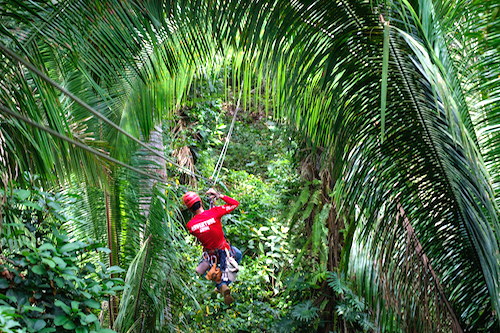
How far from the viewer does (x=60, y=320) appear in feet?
10.3

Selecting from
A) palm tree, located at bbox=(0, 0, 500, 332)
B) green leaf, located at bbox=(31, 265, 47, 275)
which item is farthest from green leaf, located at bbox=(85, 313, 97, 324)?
palm tree, located at bbox=(0, 0, 500, 332)

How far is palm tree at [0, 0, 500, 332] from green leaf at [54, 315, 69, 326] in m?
0.97

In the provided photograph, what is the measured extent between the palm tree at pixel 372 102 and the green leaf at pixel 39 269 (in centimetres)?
66

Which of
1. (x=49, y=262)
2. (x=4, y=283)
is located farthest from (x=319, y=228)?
(x=4, y=283)

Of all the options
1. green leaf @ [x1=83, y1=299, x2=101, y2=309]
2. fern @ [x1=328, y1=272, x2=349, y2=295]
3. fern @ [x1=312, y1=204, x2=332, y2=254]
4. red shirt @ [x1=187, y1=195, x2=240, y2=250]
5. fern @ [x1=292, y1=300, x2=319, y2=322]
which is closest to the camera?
green leaf @ [x1=83, y1=299, x2=101, y2=309]

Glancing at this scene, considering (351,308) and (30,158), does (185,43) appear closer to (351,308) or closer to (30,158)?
(30,158)

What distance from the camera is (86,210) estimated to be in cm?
540

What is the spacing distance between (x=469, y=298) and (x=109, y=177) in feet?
11.0

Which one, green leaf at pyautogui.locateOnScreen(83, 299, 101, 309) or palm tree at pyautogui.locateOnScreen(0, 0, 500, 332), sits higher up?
palm tree at pyautogui.locateOnScreen(0, 0, 500, 332)

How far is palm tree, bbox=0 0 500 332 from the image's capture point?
300cm

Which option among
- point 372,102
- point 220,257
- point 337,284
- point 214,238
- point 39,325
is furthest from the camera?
point 337,284

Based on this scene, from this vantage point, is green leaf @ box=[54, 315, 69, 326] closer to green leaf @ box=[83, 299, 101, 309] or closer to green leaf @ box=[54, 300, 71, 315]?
green leaf @ box=[54, 300, 71, 315]

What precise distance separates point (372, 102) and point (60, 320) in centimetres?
248

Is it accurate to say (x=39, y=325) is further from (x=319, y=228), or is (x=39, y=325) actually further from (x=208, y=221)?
(x=319, y=228)
